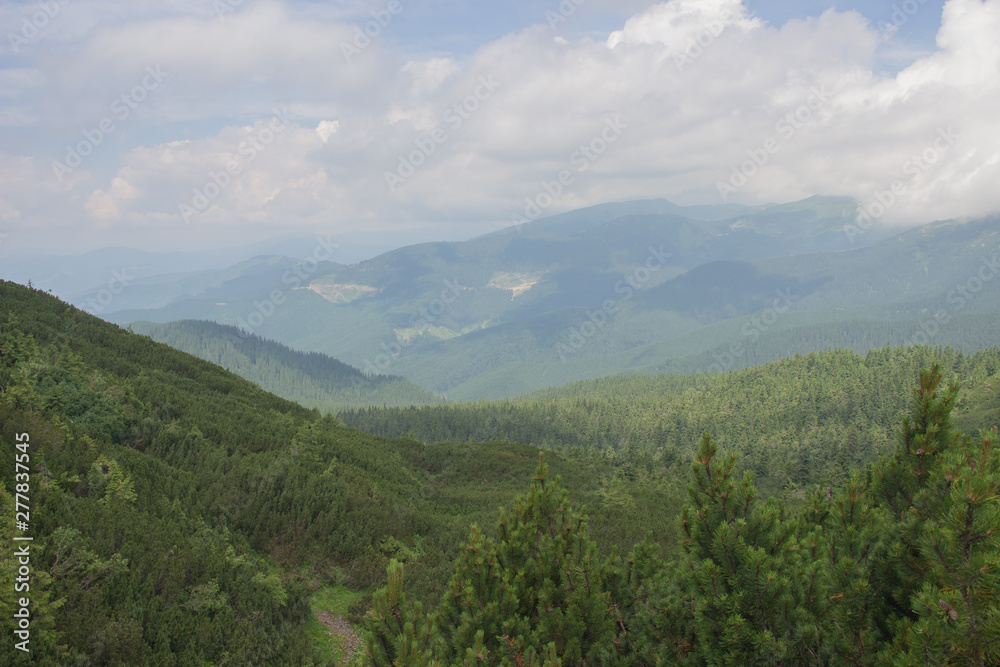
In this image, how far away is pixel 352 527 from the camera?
910 inches

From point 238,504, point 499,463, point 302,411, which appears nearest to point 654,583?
point 238,504

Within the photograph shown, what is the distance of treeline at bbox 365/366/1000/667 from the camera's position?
5258mm

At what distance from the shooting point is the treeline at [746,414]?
382ft

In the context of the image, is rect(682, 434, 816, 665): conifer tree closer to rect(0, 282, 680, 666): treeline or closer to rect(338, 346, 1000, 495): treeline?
rect(0, 282, 680, 666): treeline

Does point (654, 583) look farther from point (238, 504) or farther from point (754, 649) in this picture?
point (238, 504)

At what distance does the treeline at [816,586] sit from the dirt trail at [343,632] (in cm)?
796

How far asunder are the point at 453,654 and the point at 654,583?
4.22 metres

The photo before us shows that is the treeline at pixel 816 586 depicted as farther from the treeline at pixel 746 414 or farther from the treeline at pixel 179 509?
the treeline at pixel 746 414

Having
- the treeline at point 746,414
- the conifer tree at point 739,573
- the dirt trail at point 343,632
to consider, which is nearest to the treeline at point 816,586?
the conifer tree at point 739,573

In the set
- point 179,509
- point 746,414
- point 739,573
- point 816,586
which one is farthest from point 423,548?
point 746,414

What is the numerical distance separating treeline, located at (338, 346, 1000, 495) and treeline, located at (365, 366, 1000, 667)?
9801 centimetres

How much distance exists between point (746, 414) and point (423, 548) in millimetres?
Result: 131110

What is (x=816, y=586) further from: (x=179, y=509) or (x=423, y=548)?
(x=423, y=548)

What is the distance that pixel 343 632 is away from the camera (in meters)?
17.0
